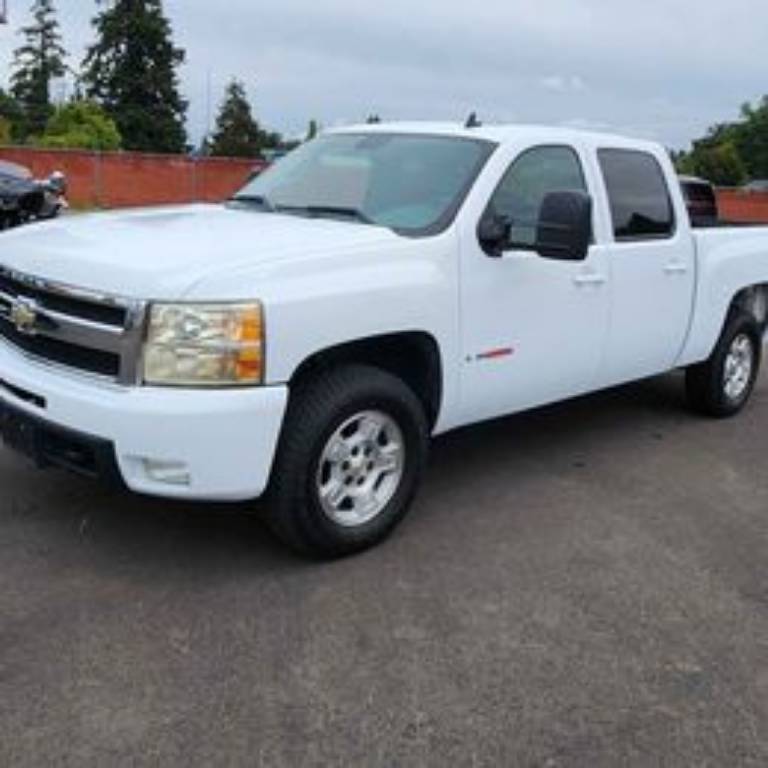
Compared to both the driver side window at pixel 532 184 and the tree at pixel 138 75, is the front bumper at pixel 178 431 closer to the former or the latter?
the driver side window at pixel 532 184

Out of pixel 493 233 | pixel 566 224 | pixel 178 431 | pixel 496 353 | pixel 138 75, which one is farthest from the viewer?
pixel 138 75

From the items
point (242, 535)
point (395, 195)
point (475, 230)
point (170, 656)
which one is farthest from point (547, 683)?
point (395, 195)

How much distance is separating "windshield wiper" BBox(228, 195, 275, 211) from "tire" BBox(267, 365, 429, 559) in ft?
4.38

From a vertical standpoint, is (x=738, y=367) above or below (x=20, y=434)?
below

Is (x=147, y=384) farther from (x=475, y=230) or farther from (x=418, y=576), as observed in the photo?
(x=475, y=230)

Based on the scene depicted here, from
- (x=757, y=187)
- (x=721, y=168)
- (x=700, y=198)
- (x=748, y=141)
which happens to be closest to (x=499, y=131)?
(x=700, y=198)

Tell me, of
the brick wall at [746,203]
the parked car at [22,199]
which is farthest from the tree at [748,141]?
the parked car at [22,199]

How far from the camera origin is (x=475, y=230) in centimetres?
519

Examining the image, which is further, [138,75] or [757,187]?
[138,75]

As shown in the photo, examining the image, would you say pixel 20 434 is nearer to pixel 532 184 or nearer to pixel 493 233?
pixel 493 233

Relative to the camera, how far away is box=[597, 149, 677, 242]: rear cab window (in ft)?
20.6

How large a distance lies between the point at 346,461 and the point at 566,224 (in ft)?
4.69

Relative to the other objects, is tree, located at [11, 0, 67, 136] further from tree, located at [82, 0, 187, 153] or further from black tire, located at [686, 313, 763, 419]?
black tire, located at [686, 313, 763, 419]

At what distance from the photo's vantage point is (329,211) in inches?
215
